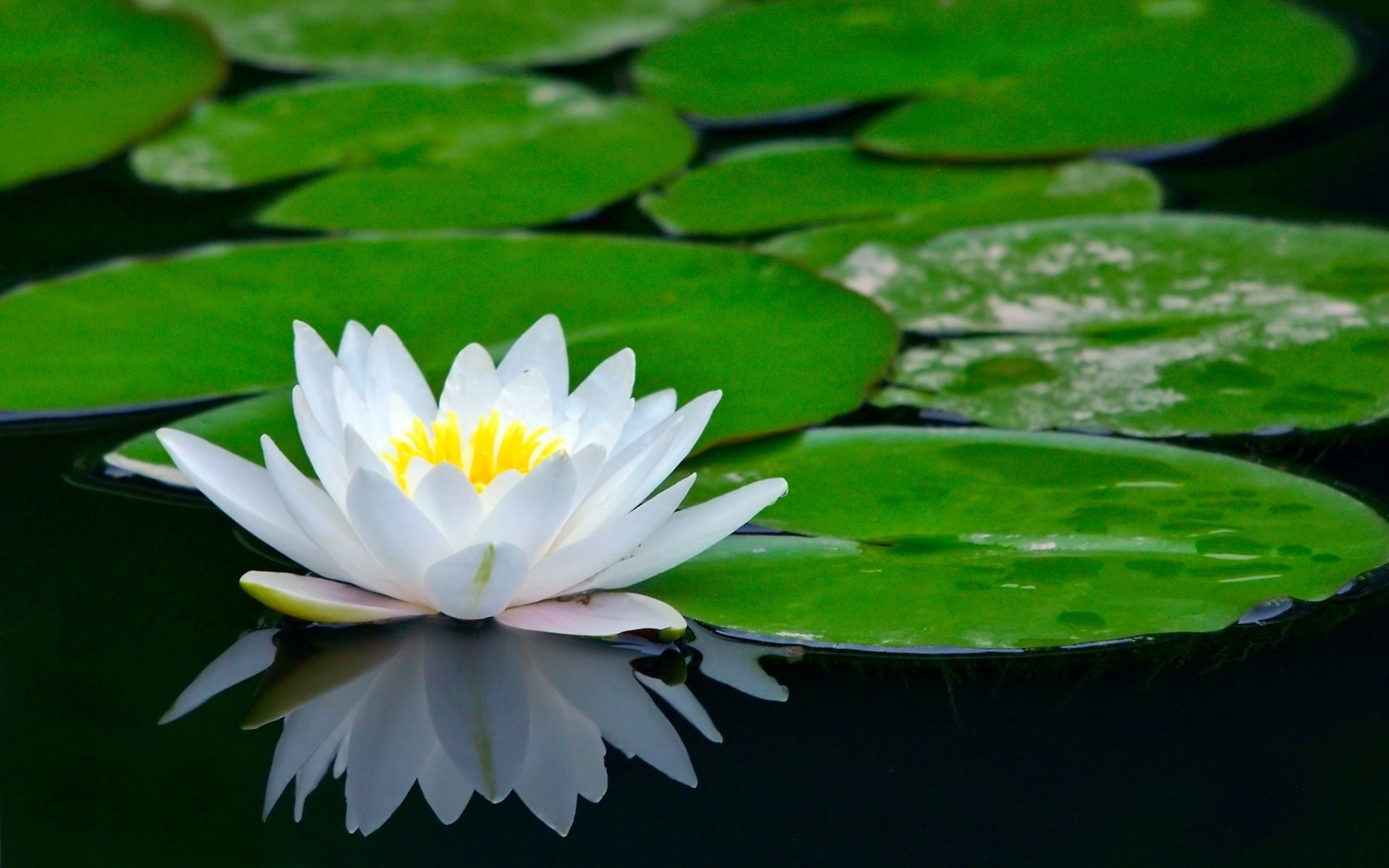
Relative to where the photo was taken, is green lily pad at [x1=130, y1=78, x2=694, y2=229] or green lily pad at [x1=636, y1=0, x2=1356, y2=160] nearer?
green lily pad at [x1=130, y1=78, x2=694, y2=229]

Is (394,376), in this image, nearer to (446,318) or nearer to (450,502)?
(450,502)

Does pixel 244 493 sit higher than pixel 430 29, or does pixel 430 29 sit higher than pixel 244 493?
pixel 430 29

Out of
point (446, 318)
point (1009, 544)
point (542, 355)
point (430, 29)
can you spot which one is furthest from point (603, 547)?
point (430, 29)

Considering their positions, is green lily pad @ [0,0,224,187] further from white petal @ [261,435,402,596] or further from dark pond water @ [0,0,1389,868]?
white petal @ [261,435,402,596]

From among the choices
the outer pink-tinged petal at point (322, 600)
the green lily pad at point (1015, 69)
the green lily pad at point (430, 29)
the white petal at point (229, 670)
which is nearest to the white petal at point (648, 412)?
the outer pink-tinged petal at point (322, 600)

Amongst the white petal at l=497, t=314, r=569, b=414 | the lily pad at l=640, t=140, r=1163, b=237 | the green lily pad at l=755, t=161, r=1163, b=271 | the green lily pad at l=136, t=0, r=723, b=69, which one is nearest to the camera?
the white petal at l=497, t=314, r=569, b=414

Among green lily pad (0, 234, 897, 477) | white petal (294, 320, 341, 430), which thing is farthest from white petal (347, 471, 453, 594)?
green lily pad (0, 234, 897, 477)

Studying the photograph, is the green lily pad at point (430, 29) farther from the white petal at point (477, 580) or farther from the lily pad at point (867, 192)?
the white petal at point (477, 580)
